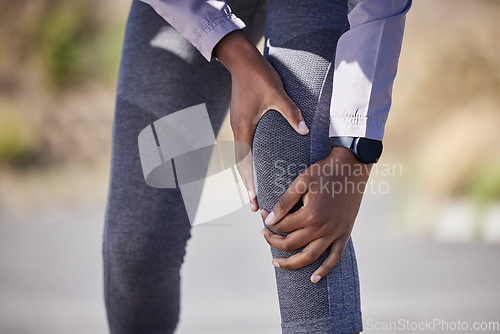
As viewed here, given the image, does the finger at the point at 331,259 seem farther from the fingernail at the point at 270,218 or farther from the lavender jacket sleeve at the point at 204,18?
the lavender jacket sleeve at the point at 204,18

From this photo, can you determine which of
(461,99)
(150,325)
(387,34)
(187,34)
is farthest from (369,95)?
(461,99)

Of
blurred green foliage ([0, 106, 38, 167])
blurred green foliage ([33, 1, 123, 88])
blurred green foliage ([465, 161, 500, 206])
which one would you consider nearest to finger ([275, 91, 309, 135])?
blurred green foliage ([465, 161, 500, 206])

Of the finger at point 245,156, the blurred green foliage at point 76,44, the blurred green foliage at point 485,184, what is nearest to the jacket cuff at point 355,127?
the finger at point 245,156

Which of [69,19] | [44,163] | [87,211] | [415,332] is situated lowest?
[415,332]

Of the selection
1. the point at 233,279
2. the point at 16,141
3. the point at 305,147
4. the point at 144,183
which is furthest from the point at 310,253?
the point at 16,141

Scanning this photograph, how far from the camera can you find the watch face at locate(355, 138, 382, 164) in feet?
2.03

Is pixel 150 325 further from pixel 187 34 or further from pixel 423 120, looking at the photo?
pixel 423 120

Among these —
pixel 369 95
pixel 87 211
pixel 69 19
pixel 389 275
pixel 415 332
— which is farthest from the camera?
pixel 69 19

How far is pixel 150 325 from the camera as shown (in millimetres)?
Result: 988

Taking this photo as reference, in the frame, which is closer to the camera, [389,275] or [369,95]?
[369,95]

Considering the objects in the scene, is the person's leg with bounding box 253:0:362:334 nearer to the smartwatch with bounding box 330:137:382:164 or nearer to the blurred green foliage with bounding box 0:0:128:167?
the smartwatch with bounding box 330:137:382:164

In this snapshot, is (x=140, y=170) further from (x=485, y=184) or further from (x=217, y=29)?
(x=485, y=184)

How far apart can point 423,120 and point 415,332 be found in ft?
10.3

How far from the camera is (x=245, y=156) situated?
2.27 feet
